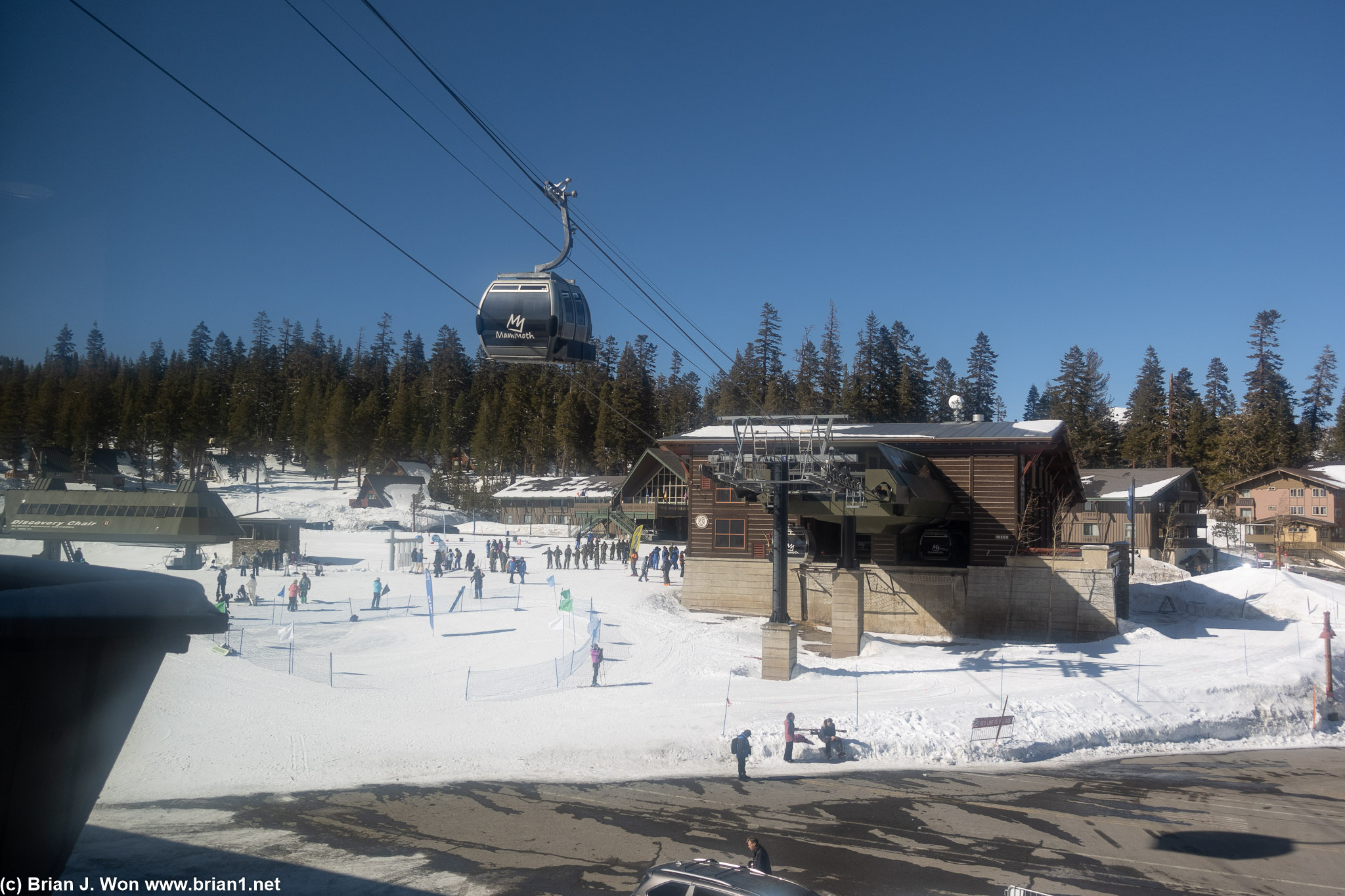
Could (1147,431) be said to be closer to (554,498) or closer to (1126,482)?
(1126,482)

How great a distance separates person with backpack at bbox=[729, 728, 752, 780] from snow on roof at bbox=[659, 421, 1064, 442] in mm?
14421

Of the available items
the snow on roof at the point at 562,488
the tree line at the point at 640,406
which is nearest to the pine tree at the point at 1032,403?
the tree line at the point at 640,406

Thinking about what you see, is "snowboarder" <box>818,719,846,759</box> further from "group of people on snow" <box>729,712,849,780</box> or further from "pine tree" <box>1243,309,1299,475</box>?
"pine tree" <box>1243,309,1299,475</box>

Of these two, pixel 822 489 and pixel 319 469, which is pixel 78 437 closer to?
pixel 822 489

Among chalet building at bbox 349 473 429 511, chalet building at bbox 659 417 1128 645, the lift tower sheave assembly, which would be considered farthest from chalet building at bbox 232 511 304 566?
chalet building at bbox 349 473 429 511

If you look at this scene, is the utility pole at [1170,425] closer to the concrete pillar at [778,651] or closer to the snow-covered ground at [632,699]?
the snow-covered ground at [632,699]

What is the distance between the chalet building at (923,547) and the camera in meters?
27.1

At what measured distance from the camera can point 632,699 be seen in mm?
20656

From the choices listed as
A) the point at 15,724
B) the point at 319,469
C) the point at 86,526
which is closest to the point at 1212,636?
the point at 15,724

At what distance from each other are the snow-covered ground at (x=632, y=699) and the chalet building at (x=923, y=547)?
1897mm

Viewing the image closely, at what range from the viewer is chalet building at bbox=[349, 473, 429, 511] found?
75688 millimetres

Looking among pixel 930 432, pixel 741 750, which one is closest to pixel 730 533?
pixel 930 432

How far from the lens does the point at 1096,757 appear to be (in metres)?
18.4

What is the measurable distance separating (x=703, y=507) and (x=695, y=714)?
56.2 ft
